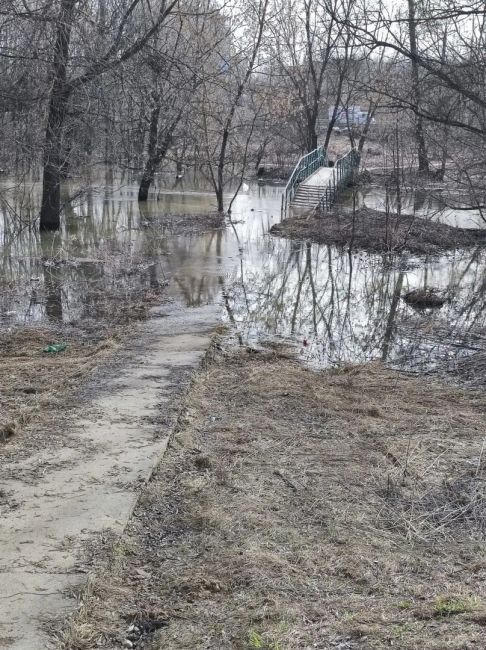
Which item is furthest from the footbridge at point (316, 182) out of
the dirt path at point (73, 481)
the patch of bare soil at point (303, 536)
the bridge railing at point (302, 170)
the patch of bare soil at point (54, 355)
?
the patch of bare soil at point (303, 536)

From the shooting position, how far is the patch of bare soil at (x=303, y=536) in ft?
10.8

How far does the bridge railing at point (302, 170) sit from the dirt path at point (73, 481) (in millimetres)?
18470

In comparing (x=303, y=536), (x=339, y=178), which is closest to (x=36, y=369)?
(x=303, y=536)

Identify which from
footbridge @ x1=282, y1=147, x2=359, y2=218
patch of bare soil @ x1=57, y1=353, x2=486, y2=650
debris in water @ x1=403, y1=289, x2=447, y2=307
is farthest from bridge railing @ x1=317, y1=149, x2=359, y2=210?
patch of bare soil @ x1=57, y1=353, x2=486, y2=650

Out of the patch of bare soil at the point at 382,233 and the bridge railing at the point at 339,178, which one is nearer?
the patch of bare soil at the point at 382,233

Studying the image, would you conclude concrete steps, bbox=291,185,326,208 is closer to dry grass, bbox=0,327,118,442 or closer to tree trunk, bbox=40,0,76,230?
tree trunk, bbox=40,0,76,230

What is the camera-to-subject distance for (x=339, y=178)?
30297 mm

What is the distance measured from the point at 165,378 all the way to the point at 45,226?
1399cm

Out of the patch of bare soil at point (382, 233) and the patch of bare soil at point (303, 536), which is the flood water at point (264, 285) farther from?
the patch of bare soil at point (303, 536)

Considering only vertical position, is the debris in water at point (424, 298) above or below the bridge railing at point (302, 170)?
below

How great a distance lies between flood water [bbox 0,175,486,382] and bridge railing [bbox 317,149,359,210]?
4.94 metres

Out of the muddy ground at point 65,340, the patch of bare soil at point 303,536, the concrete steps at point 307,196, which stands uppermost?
the concrete steps at point 307,196

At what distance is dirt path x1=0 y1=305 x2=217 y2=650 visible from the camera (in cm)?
357

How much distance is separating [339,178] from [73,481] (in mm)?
26978
